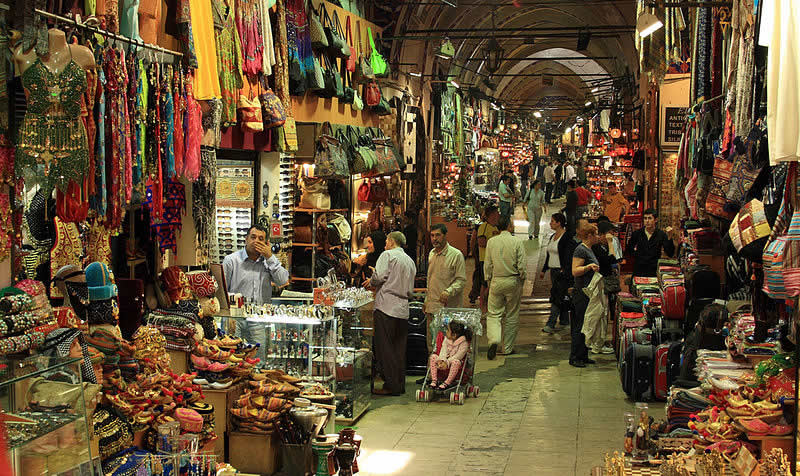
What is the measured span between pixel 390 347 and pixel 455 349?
59 centimetres

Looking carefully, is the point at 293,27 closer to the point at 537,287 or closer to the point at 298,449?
the point at 298,449

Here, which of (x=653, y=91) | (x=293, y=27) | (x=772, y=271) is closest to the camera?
(x=772, y=271)

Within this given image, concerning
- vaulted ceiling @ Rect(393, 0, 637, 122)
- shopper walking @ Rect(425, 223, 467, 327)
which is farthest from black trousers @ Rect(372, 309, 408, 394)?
vaulted ceiling @ Rect(393, 0, 637, 122)

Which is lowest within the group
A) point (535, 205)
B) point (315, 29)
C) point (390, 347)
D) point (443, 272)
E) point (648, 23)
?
point (390, 347)

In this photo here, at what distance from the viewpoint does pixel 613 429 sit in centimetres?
748

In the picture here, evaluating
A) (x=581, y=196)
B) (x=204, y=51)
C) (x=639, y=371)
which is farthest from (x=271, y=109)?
(x=581, y=196)

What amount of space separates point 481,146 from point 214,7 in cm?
2436

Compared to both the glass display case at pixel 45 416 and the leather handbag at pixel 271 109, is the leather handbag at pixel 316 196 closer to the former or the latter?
the leather handbag at pixel 271 109

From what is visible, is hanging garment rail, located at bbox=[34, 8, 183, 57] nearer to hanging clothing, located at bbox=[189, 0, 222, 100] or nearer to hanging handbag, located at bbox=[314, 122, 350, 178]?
hanging clothing, located at bbox=[189, 0, 222, 100]

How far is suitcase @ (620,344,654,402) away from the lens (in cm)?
807

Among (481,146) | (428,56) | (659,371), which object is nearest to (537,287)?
(428,56)

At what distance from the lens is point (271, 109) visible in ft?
27.6

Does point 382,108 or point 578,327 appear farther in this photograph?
point 382,108

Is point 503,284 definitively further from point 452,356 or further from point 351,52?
point 351,52
